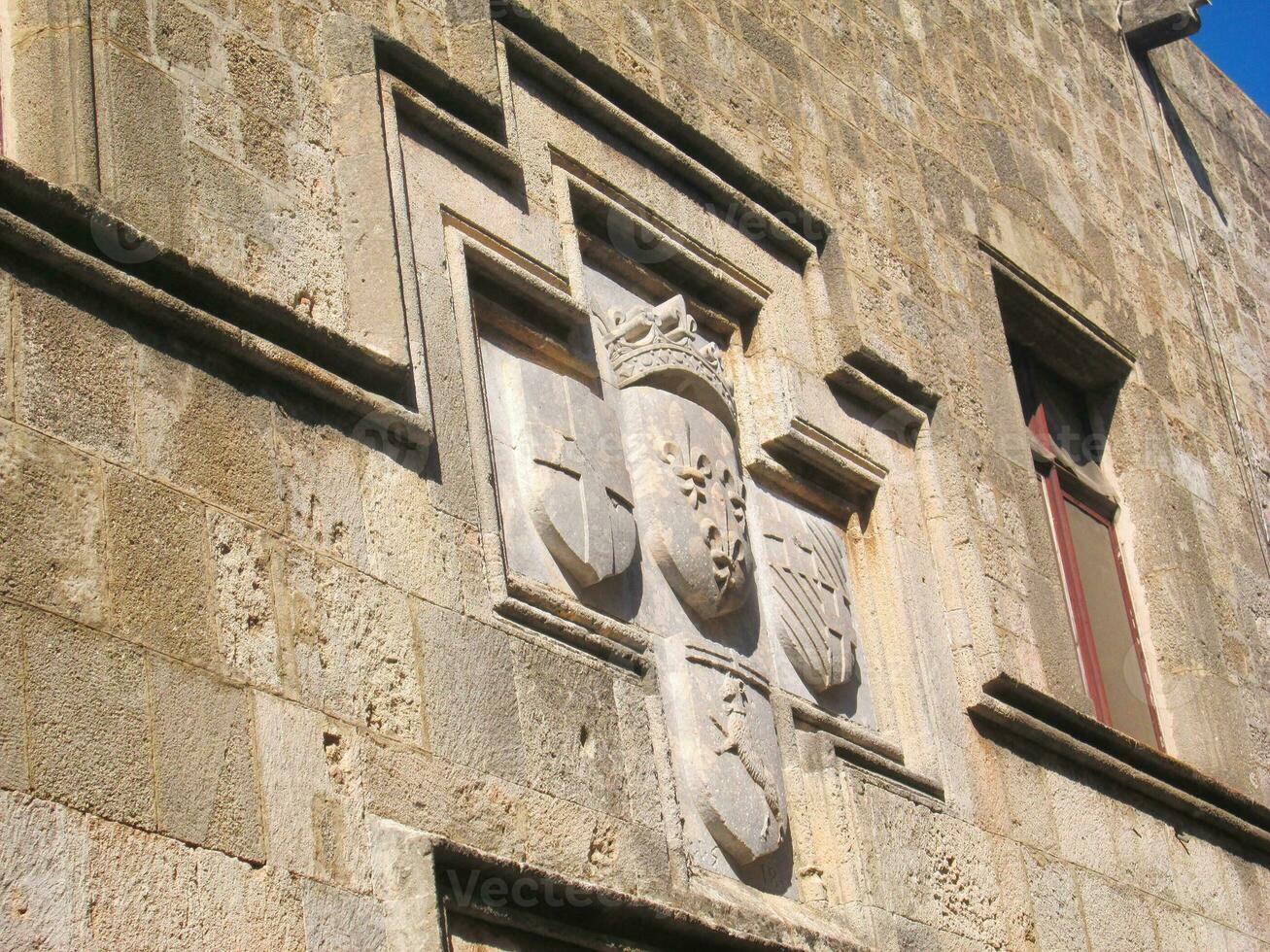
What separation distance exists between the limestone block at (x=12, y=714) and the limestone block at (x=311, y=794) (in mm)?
471

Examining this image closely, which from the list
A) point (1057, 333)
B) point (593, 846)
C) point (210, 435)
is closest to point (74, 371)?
point (210, 435)

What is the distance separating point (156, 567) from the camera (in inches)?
142

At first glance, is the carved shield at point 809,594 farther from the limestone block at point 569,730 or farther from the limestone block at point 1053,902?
the limestone block at point 569,730

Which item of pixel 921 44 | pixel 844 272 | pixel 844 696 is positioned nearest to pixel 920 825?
pixel 844 696

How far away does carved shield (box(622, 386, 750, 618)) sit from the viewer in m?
4.92

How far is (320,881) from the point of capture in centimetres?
360

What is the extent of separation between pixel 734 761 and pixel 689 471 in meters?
0.71

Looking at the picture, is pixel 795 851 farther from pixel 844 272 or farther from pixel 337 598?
pixel 844 272

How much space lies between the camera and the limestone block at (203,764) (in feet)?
11.2

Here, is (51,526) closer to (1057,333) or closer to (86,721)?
(86,721)

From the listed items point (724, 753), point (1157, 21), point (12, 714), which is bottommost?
point (12, 714)

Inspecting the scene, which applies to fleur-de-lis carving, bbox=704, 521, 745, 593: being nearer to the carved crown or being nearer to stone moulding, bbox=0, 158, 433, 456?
the carved crown

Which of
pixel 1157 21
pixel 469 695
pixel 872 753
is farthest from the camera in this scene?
pixel 1157 21

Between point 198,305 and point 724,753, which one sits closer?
point 198,305
